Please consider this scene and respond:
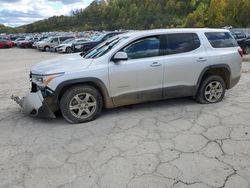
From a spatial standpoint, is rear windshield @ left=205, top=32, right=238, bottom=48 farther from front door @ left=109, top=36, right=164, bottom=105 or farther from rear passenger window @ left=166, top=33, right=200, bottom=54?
front door @ left=109, top=36, right=164, bottom=105

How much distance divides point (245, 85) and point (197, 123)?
366 cm

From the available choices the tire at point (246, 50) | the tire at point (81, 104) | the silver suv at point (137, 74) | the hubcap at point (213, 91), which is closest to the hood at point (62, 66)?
the silver suv at point (137, 74)

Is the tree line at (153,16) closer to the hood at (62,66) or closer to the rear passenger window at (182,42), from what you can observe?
the rear passenger window at (182,42)

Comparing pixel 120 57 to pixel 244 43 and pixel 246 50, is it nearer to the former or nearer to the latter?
pixel 244 43

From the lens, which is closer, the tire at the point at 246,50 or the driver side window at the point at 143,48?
the driver side window at the point at 143,48

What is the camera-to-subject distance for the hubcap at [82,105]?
4988mm

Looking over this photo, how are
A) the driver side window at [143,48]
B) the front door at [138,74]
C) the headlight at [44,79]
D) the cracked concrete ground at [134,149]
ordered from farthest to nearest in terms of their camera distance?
the driver side window at [143,48] < the front door at [138,74] < the headlight at [44,79] < the cracked concrete ground at [134,149]

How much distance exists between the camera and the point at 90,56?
18.2 ft

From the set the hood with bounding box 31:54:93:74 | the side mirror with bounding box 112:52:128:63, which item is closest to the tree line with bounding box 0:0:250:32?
the side mirror with bounding box 112:52:128:63

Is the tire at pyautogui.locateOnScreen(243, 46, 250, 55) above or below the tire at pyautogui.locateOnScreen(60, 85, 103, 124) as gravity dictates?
below

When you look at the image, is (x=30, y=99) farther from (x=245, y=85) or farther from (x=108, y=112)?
(x=245, y=85)

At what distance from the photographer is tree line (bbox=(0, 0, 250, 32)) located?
61.0 metres

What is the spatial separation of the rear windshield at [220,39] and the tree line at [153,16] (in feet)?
189

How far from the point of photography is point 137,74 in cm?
522
